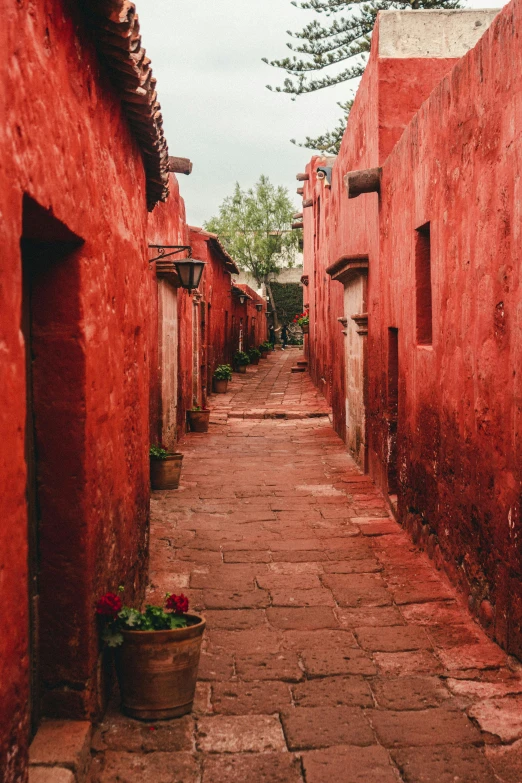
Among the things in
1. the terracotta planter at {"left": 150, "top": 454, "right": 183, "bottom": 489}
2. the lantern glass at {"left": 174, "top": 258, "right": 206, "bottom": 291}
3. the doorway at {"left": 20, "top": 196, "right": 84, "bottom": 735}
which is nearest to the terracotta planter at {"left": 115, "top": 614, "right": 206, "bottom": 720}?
the doorway at {"left": 20, "top": 196, "right": 84, "bottom": 735}

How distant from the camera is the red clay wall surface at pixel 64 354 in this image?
102 inches

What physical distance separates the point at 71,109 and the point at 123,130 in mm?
1510

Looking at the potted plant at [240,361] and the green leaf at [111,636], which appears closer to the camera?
the green leaf at [111,636]

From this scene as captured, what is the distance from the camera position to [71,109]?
3586 millimetres

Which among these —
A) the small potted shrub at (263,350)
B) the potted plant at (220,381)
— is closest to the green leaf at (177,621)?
the potted plant at (220,381)

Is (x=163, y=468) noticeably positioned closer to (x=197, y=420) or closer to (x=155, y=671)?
(x=197, y=420)

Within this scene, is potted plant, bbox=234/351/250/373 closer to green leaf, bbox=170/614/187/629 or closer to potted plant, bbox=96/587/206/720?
green leaf, bbox=170/614/187/629

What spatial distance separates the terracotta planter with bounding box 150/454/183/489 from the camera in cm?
955

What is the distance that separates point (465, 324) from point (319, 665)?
8.06ft

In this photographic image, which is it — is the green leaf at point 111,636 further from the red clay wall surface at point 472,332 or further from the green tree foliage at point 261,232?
the green tree foliage at point 261,232

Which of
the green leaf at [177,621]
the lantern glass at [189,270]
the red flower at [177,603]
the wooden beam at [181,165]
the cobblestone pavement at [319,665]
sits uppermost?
the wooden beam at [181,165]

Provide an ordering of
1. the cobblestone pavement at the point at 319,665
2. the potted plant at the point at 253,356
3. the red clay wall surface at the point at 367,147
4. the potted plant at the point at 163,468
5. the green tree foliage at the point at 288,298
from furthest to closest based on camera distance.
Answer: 1. the green tree foliage at the point at 288,298
2. the potted plant at the point at 253,356
3. the red clay wall surface at the point at 367,147
4. the potted plant at the point at 163,468
5. the cobblestone pavement at the point at 319,665

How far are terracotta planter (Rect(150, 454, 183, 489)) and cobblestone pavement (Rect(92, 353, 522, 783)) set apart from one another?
2.21 feet

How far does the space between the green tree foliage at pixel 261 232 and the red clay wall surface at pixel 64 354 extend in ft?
125
